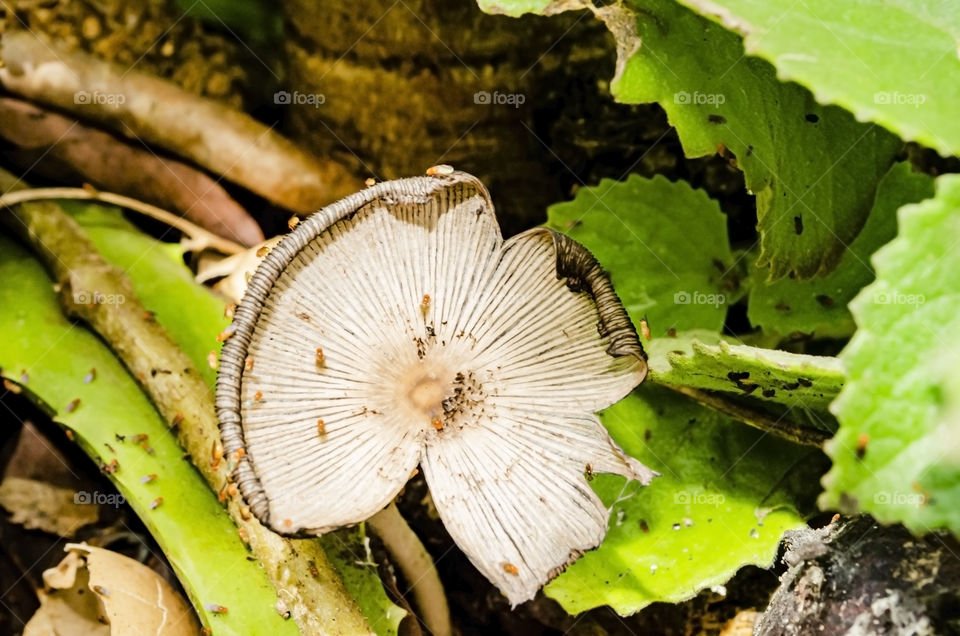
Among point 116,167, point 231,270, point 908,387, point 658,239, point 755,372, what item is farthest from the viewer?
point 116,167

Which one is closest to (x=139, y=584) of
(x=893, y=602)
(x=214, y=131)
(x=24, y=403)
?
(x=24, y=403)

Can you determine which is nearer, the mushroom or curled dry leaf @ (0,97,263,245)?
the mushroom

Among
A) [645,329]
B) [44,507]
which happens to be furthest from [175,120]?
[645,329]

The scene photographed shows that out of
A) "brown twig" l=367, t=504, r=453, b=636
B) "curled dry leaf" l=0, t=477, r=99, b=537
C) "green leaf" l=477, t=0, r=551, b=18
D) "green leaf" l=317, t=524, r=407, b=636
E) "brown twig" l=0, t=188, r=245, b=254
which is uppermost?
"green leaf" l=477, t=0, r=551, b=18

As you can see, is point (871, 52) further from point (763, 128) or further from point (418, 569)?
point (418, 569)

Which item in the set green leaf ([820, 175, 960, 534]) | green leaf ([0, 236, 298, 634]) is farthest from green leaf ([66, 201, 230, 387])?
green leaf ([820, 175, 960, 534])

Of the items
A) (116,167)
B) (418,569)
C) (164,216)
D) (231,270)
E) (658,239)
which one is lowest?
(418,569)

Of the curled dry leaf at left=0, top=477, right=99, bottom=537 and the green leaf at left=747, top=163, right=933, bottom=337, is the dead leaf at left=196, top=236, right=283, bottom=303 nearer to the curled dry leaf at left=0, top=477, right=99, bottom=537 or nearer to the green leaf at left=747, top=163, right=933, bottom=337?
the curled dry leaf at left=0, top=477, right=99, bottom=537
